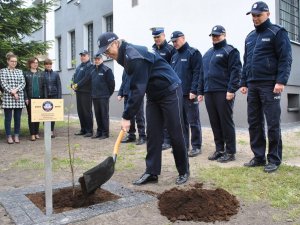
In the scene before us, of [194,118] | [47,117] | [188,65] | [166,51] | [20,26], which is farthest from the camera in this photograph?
[20,26]

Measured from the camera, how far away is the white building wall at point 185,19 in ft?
35.0

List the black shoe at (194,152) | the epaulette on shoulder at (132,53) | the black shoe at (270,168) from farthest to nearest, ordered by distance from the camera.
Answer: the black shoe at (194,152) → the black shoe at (270,168) → the epaulette on shoulder at (132,53)

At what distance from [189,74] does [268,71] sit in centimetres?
182

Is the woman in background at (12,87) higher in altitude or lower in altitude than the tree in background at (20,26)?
lower

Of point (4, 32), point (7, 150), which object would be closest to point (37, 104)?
point (7, 150)

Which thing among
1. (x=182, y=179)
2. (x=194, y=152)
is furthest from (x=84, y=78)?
(x=182, y=179)

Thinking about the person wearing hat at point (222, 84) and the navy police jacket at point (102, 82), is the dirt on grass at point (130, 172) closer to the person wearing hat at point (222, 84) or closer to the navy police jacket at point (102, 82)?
the person wearing hat at point (222, 84)

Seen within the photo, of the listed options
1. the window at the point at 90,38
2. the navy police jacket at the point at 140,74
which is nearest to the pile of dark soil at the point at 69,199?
the navy police jacket at the point at 140,74

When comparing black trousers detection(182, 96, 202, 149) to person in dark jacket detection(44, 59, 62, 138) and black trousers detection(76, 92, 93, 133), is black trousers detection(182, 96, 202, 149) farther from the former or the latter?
person in dark jacket detection(44, 59, 62, 138)

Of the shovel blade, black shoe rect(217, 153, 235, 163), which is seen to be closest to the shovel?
the shovel blade

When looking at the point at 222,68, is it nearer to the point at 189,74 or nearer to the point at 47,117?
the point at 189,74

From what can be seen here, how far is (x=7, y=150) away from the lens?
8.05 metres

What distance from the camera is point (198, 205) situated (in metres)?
3.94

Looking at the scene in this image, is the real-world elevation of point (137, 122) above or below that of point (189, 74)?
below
